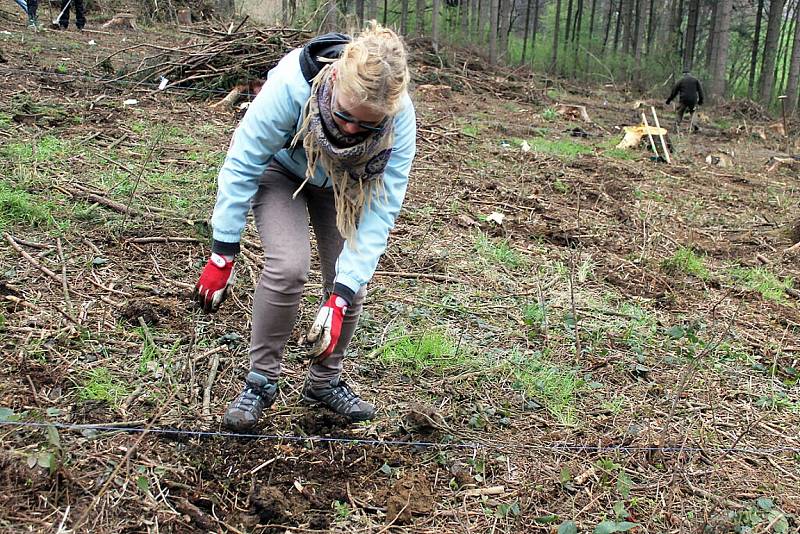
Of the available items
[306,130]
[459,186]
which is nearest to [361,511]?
[306,130]

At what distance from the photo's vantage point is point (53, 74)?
320 inches

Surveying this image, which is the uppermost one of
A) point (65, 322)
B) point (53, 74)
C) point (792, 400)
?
point (53, 74)

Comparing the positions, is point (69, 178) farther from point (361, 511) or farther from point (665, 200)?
point (665, 200)

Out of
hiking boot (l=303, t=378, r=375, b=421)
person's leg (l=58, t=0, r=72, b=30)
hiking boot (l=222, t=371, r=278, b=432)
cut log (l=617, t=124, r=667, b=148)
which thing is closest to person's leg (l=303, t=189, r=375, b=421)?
hiking boot (l=303, t=378, r=375, b=421)

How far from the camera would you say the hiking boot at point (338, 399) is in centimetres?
288

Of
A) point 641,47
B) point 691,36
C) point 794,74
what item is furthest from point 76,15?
point 691,36

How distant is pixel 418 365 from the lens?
3416mm

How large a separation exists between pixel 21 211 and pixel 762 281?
512cm

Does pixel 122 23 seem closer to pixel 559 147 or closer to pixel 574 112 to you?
pixel 574 112

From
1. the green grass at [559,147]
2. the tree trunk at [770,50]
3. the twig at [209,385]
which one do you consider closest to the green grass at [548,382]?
the twig at [209,385]

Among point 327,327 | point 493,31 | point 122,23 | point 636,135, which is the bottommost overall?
point 636,135

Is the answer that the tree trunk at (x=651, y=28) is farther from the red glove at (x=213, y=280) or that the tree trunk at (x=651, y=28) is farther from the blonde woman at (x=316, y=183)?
the red glove at (x=213, y=280)

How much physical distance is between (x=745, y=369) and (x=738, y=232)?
303cm

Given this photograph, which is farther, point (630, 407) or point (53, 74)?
point (53, 74)
